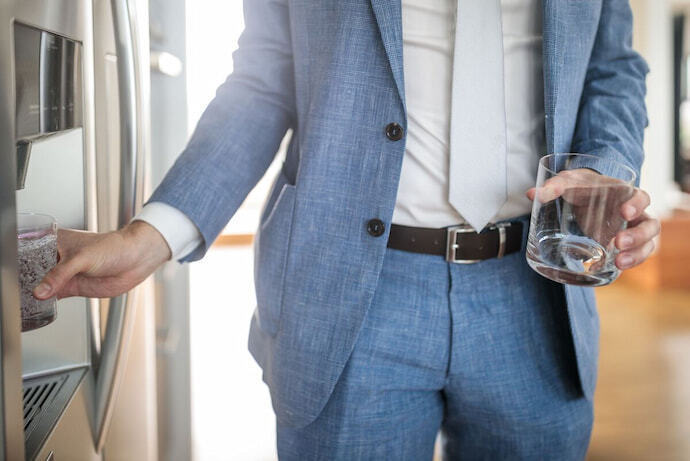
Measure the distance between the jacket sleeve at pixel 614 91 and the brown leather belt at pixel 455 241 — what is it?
0.17m

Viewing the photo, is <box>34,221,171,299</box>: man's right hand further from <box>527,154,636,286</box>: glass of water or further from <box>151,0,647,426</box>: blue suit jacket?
<box>527,154,636,286</box>: glass of water

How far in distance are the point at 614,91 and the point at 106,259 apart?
0.72 m

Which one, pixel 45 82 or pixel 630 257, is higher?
pixel 45 82

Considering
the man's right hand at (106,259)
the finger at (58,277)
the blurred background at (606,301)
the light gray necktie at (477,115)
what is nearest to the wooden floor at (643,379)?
the blurred background at (606,301)

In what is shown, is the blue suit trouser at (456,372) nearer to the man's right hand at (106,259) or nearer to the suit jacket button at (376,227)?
the suit jacket button at (376,227)

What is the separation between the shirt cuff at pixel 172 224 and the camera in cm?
89

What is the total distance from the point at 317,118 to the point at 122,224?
0.28 m

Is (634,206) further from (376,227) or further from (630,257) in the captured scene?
(376,227)

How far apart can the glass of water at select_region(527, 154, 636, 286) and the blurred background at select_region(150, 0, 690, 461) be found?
795 mm

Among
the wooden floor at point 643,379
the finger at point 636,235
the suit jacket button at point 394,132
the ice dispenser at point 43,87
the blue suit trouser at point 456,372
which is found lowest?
the wooden floor at point 643,379

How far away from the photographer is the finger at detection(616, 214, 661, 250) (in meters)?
0.74

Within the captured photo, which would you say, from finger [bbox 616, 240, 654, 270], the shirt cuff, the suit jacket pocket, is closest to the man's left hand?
finger [bbox 616, 240, 654, 270]

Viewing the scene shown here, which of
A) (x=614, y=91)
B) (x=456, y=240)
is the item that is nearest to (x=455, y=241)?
(x=456, y=240)

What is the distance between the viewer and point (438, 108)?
93 centimetres
